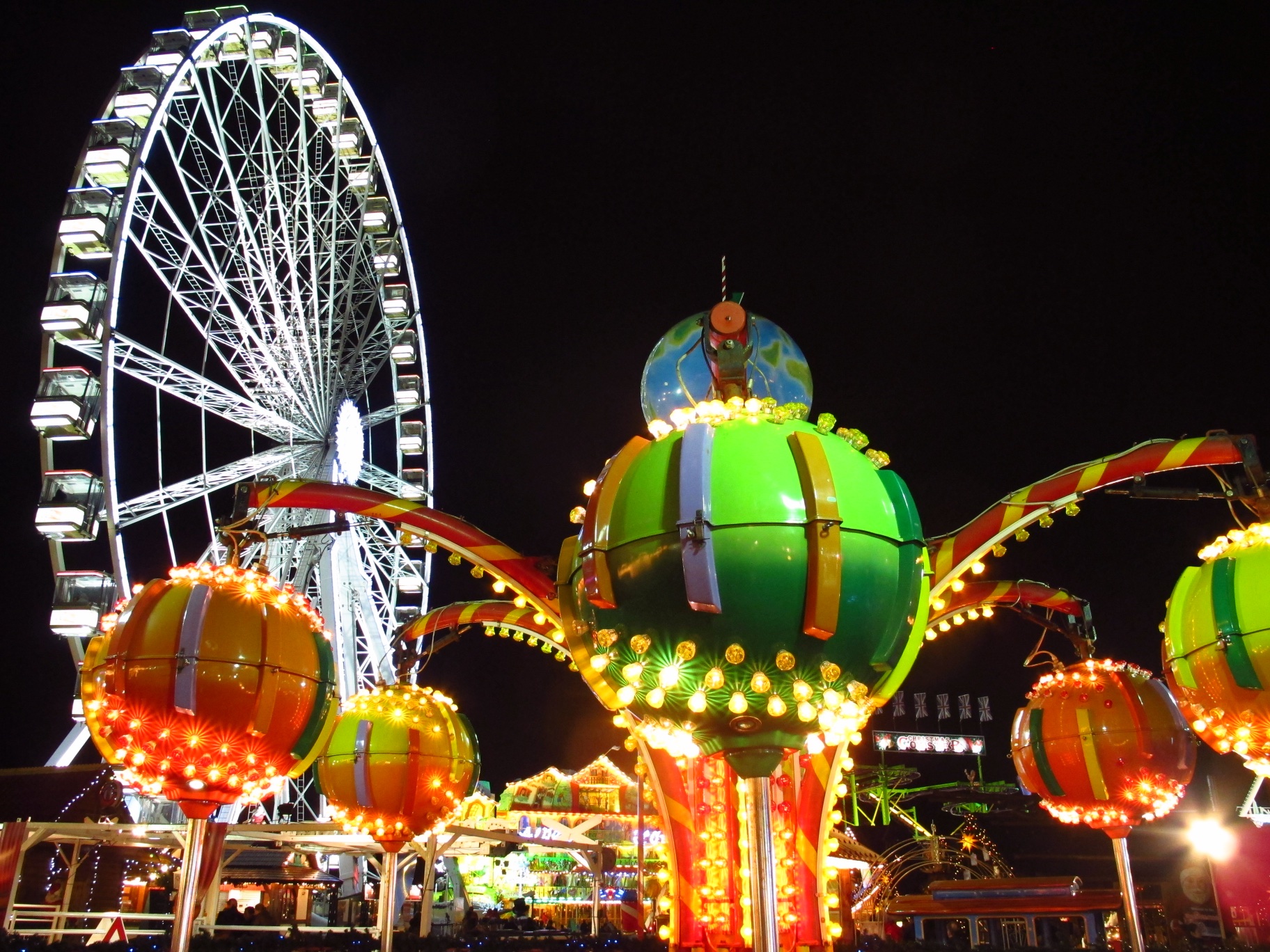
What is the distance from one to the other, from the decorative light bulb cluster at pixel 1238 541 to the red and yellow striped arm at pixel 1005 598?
220cm

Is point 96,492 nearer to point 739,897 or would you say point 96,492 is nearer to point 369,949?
point 369,949

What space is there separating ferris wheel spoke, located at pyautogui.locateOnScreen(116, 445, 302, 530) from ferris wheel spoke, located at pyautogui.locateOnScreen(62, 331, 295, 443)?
41 cm

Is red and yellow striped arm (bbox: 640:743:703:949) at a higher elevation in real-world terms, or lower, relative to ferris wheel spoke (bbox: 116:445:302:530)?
lower

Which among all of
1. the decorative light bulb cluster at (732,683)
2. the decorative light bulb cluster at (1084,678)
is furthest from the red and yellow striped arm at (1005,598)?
the decorative light bulb cluster at (732,683)

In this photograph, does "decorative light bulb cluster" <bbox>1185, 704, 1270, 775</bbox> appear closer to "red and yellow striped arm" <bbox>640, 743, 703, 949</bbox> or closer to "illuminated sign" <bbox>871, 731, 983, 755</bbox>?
"red and yellow striped arm" <bbox>640, 743, 703, 949</bbox>

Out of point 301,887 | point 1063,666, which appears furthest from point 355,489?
point 301,887

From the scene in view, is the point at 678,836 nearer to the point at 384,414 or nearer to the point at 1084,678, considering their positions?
the point at 1084,678

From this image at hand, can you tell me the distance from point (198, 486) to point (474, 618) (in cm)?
1114

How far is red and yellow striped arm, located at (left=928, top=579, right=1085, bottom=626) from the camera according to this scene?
21.7 feet

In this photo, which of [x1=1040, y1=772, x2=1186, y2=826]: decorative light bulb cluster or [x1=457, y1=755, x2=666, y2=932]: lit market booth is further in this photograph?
[x1=457, y1=755, x2=666, y2=932]: lit market booth

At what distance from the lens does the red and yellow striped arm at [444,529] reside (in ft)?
19.5

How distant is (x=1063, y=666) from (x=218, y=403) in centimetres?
1509

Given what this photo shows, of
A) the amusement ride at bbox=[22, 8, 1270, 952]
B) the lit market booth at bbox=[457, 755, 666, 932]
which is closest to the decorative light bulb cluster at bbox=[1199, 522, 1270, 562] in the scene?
the amusement ride at bbox=[22, 8, 1270, 952]

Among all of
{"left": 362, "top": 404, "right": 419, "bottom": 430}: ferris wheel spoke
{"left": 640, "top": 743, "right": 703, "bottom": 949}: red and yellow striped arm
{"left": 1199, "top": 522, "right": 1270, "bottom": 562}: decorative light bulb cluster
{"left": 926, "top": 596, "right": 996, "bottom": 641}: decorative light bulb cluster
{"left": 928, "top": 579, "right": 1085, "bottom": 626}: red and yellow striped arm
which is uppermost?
{"left": 362, "top": 404, "right": 419, "bottom": 430}: ferris wheel spoke
